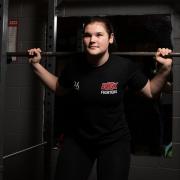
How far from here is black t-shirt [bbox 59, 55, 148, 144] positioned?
1709 millimetres

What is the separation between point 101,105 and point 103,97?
2.0 inches

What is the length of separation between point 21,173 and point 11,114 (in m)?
0.59

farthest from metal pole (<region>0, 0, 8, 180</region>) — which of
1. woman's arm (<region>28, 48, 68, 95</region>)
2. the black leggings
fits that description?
the black leggings

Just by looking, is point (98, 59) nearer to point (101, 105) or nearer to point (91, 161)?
point (101, 105)

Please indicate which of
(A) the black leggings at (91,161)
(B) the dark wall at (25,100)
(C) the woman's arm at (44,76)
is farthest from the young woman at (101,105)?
(B) the dark wall at (25,100)

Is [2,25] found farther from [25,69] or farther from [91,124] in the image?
[25,69]

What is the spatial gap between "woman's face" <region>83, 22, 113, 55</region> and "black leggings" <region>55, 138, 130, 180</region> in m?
0.52

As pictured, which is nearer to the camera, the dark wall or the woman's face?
the woman's face

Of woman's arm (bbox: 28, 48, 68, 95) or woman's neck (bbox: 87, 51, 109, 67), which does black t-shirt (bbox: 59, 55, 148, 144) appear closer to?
woman's neck (bbox: 87, 51, 109, 67)

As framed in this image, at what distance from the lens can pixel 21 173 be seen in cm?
304

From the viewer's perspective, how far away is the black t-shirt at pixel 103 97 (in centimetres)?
171

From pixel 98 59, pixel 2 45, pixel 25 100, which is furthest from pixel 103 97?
pixel 25 100

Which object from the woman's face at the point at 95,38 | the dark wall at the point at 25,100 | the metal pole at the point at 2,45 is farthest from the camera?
the dark wall at the point at 25,100

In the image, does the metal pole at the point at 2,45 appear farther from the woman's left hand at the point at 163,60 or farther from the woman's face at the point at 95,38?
the woman's left hand at the point at 163,60
